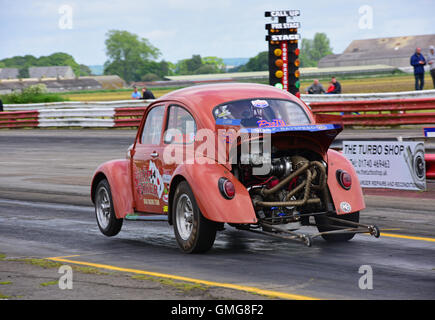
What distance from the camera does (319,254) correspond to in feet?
26.7

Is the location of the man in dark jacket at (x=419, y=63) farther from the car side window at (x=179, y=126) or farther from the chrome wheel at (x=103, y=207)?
the car side window at (x=179, y=126)

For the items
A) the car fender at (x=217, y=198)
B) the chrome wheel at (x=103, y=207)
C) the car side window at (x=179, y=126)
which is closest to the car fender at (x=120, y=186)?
the chrome wheel at (x=103, y=207)

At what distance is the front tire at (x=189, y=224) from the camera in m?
8.05

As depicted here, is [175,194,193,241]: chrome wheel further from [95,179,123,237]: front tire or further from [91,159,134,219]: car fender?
[95,179,123,237]: front tire

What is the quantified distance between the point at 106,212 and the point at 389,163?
5.51m

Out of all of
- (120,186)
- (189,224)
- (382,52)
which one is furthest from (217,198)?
(382,52)

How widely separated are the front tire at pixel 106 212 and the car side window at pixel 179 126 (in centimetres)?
146

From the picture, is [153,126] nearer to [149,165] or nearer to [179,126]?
[149,165]

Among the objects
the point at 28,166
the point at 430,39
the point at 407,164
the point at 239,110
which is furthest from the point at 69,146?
the point at 430,39

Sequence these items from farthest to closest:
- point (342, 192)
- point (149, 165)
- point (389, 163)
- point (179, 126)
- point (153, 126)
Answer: point (389, 163) < point (153, 126) < point (149, 165) < point (179, 126) < point (342, 192)

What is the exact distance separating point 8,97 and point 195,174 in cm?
4322

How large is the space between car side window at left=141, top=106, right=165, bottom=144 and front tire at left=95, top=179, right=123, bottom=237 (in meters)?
0.93

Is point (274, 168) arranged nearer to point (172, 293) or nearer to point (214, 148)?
point (214, 148)

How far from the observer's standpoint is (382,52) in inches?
6501
